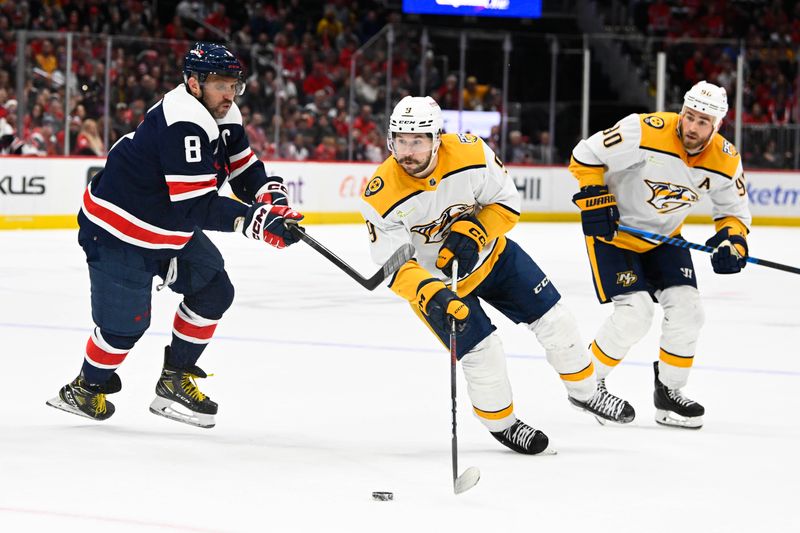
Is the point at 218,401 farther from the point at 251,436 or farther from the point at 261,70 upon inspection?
the point at 261,70

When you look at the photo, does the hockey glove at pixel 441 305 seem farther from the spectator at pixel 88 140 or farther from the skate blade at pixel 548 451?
the spectator at pixel 88 140

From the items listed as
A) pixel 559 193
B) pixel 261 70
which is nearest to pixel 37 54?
pixel 261 70

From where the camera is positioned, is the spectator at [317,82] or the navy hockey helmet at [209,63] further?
the spectator at [317,82]

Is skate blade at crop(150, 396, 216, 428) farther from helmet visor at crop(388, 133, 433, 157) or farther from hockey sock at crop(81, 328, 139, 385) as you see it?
helmet visor at crop(388, 133, 433, 157)

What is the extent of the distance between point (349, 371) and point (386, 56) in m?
9.98

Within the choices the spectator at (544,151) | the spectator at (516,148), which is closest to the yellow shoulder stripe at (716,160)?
the spectator at (516,148)

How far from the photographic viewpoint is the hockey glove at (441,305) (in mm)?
3504

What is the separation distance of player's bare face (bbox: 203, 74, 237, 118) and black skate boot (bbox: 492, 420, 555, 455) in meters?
1.35

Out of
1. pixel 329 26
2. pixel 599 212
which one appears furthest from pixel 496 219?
pixel 329 26

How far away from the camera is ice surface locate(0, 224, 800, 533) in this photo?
9.89ft

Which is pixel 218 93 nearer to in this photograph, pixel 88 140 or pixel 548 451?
pixel 548 451

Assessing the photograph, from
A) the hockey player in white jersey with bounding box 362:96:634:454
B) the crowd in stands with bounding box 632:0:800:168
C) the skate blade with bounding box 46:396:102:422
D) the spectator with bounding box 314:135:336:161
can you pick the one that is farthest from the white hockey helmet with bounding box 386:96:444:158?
the crowd in stands with bounding box 632:0:800:168

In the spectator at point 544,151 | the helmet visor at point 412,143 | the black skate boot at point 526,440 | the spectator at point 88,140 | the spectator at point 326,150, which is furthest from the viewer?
the spectator at point 544,151

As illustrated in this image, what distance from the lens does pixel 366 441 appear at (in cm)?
393
